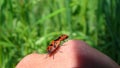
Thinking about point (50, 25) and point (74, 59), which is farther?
point (50, 25)

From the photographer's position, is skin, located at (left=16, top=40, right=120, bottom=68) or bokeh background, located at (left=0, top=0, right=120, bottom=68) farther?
bokeh background, located at (left=0, top=0, right=120, bottom=68)

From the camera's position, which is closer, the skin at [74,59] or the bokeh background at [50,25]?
the skin at [74,59]

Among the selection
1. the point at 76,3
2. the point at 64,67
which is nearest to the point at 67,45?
the point at 64,67
